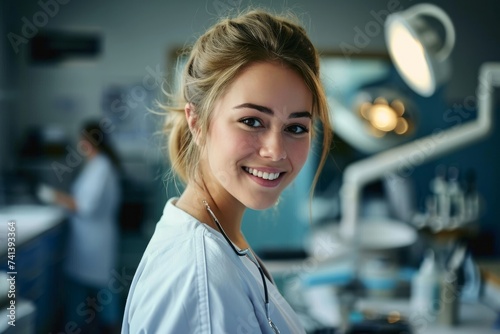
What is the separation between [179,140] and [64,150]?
2794 millimetres

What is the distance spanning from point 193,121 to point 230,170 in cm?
11

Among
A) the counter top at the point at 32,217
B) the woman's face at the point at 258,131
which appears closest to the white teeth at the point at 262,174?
the woman's face at the point at 258,131

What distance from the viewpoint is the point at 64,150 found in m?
3.52

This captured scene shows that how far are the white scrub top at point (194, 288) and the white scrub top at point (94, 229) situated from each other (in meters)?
2.24

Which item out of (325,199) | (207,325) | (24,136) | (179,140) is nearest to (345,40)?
(325,199)

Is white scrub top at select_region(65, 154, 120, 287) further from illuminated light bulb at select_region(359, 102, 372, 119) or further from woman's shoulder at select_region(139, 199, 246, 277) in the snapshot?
woman's shoulder at select_region(139, 199, 246, 277)

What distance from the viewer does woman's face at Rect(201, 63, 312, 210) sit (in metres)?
0.75

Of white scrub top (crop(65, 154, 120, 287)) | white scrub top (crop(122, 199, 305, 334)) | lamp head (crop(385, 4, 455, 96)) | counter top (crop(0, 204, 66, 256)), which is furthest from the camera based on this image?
white scrub top (crop(65, 154, 120, 287))

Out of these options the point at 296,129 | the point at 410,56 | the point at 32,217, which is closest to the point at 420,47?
the point at 410,56

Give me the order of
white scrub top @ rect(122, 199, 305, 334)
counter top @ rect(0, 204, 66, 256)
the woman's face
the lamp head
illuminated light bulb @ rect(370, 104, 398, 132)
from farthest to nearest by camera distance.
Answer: counter top @ rect(0, 204, 66, 256), illuminated light bulb @ rect(370, 104, 398, 132), the lamp head, the woman's face, white scrub top @ rect(122, 199, 305, 334)

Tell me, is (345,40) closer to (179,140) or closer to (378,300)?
(378,300)

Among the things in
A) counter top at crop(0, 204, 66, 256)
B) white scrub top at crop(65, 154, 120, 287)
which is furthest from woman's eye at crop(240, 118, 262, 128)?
white scrub top at crop(65, 154, 120, 287)

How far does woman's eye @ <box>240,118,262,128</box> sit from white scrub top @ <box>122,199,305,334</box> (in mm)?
142

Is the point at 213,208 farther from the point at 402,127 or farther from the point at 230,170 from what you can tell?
the point at 402,127
